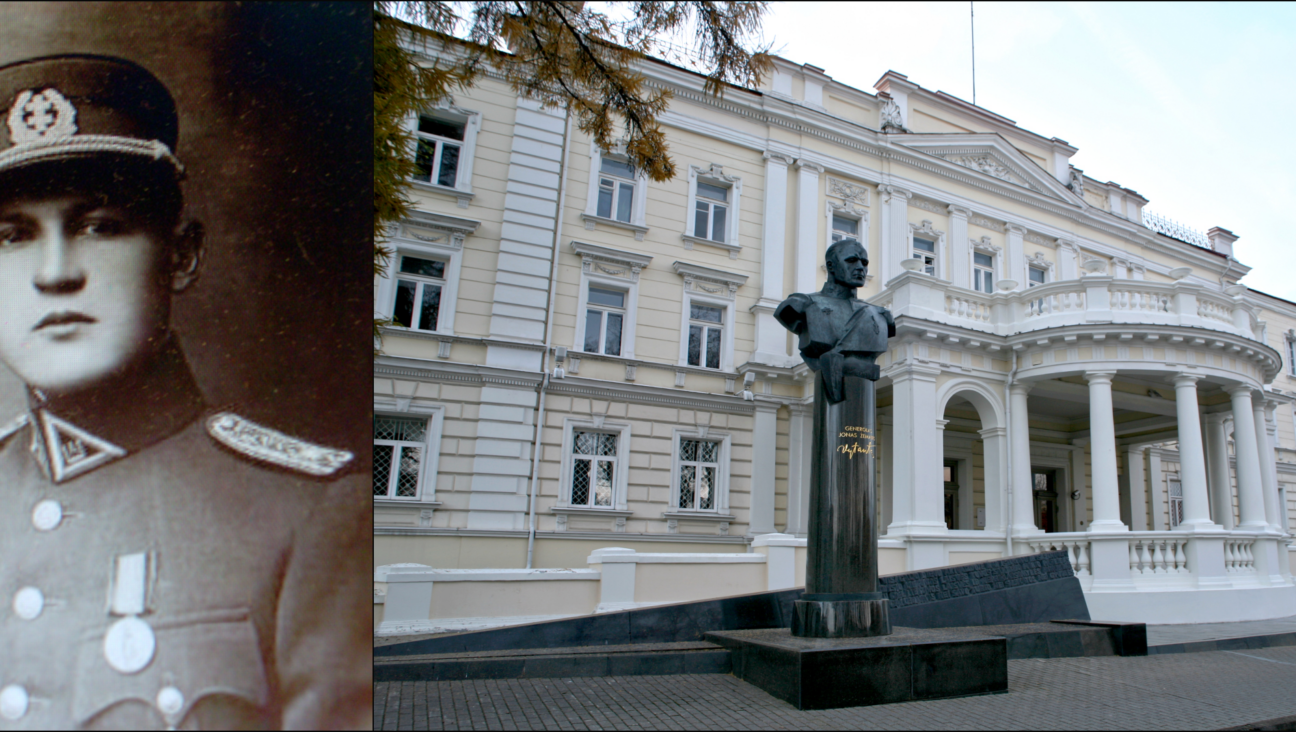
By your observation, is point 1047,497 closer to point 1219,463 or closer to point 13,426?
point 1219,463

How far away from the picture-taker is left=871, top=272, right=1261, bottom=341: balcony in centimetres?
1345

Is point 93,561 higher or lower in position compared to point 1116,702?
higher

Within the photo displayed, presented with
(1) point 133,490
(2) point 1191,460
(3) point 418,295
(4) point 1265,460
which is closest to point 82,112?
(1) point 133,490

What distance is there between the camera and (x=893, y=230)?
19.5 metres

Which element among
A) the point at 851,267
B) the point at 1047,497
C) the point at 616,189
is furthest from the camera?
the point at 1047,497

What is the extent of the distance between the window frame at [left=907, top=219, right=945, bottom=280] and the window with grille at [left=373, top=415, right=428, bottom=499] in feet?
44.7

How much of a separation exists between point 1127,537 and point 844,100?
12.9m

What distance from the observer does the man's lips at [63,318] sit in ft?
10.2

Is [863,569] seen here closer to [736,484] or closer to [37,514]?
[37,514]

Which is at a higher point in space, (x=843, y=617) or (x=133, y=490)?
(x=133, y=490)

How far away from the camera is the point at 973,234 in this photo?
68.1 feet

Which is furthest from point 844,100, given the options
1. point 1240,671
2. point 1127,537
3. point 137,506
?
point 137,506

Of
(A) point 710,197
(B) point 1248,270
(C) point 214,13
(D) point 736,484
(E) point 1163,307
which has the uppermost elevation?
(B) point 1248,270

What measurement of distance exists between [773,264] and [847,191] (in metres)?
3.36
